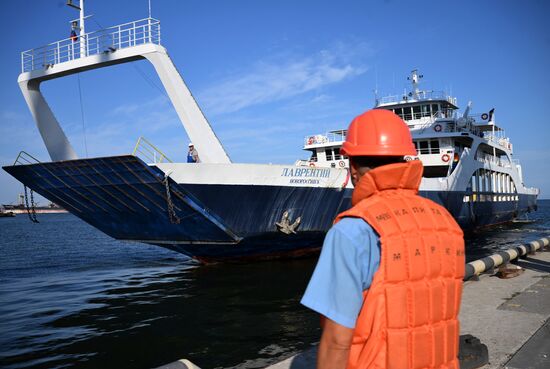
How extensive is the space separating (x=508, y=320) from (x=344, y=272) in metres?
3.91

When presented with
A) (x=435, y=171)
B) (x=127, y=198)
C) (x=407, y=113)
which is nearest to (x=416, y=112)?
(x=407, y=113)

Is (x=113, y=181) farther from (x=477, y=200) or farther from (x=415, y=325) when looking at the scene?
(x=477, y=200)

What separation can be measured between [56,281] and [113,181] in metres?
5.87

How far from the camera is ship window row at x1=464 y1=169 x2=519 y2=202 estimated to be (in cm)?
2402

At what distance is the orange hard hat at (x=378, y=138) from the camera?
1863 mm

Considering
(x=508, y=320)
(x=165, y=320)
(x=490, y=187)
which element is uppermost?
(x=490, y=187)

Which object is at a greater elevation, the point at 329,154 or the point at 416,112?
the point at 416,112

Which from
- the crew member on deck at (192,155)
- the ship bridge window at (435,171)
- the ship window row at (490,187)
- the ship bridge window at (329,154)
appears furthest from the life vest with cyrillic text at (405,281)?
the ship window row at (490,187)

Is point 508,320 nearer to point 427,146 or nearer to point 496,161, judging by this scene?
point 427,146

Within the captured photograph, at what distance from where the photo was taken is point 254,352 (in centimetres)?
682

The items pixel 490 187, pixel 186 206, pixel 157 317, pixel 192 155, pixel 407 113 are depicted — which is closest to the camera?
pixel 157 317

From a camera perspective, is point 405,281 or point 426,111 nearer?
point 405,281

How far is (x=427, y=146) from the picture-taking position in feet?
75.8

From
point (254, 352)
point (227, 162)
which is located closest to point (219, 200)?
point (227, 162)
